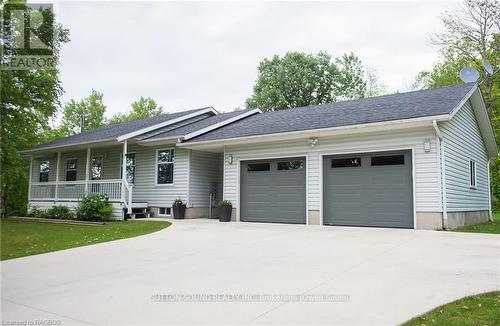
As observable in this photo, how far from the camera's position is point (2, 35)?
14055mm

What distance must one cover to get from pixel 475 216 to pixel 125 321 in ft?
43.4

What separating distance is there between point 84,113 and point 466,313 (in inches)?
1725

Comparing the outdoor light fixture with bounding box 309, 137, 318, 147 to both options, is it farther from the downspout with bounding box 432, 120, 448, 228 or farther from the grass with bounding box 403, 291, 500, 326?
the grass with bounding box 403, 291, 500, 326

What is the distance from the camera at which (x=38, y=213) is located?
54.8 ft

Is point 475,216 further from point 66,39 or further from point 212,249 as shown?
point 66,39

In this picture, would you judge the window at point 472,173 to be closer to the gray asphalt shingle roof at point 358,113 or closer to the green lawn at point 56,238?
the gray asphalt shingle roof at point 358,113

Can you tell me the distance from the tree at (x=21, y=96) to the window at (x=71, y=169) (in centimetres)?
249

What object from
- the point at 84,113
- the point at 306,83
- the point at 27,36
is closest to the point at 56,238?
the point at 27,36

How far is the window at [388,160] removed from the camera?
1040 centimetres

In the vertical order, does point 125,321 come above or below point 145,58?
below

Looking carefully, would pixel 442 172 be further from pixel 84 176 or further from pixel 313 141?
pixel 84 176

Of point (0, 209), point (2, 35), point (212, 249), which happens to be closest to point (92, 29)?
point (2, 35)

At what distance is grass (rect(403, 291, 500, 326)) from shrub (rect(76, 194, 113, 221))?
486 inches

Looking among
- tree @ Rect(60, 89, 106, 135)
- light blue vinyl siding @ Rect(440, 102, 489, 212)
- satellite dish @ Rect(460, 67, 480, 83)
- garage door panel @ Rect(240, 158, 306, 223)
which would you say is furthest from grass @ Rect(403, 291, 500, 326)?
tree @ Rect(60, 89, 106, 135)
